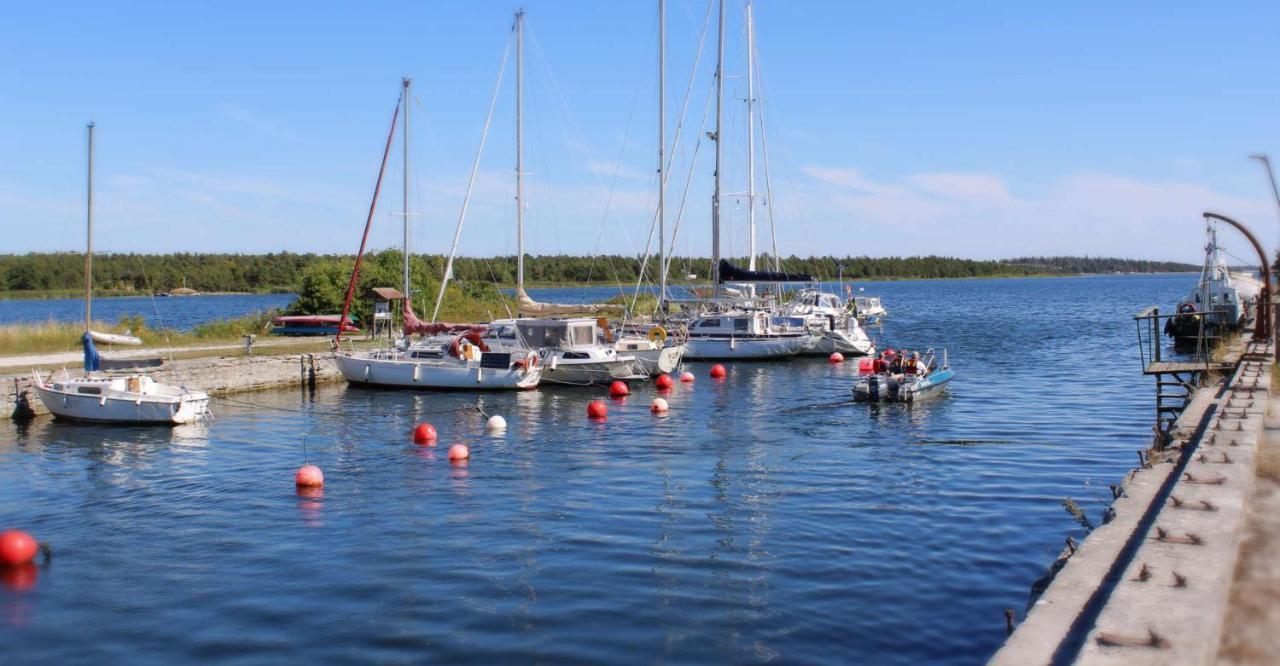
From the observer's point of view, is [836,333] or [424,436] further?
[836,333]

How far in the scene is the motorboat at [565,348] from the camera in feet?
129

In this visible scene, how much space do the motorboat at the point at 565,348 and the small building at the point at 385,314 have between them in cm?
910

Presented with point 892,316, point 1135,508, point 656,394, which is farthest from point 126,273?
point 1135,508

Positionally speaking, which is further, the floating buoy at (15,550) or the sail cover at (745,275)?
the sail cover at (745,275)

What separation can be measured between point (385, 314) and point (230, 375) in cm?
1258

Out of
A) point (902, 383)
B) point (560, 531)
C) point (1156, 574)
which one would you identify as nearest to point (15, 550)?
point (560, 531)

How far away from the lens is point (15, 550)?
15859mm

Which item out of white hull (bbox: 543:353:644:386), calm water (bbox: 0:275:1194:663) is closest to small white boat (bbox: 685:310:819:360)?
white hull (bbox: 543:353:644:386)

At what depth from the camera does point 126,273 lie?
16925 centimetres

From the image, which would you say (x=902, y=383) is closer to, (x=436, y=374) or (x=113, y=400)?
(x=436, y=374)

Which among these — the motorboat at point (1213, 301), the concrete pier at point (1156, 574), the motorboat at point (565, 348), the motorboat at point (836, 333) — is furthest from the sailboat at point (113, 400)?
the motorboat at point (1213, 301)

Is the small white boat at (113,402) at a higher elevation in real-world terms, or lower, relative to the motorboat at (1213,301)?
lower

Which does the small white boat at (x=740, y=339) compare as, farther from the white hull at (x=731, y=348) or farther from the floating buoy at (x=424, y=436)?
the floating buoy at (x=424, y=436)

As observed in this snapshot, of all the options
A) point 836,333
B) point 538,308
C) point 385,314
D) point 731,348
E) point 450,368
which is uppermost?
point 538,308
